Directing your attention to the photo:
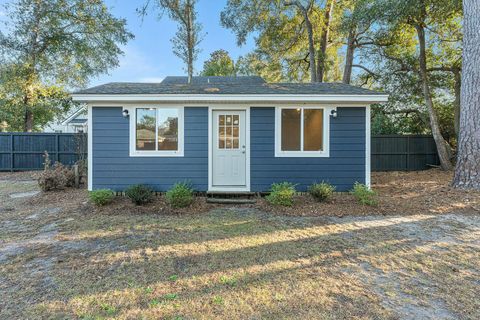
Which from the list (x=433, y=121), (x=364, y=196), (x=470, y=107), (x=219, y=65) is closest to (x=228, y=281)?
(x=364, y=196)

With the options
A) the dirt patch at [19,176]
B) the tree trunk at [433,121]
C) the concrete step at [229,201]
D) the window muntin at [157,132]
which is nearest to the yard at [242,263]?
the concrete step at [229,201]

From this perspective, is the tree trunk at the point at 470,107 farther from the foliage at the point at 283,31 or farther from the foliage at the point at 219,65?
the foliage at the point at 219,65

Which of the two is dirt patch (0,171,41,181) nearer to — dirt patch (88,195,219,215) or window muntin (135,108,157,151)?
window muntin (135,108,157,151)

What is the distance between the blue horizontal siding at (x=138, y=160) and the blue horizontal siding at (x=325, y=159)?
1338 millimetres

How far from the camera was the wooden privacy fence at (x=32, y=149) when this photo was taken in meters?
11.1

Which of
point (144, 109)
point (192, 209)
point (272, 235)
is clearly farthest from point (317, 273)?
point (144, 109)

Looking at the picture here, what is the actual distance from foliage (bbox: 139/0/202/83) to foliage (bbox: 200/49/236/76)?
1381 cm

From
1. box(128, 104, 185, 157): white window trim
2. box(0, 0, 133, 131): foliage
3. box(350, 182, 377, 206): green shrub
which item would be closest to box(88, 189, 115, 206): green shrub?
box(128, 104, 185, 157): white window trim

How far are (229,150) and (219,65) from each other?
20.5 meters

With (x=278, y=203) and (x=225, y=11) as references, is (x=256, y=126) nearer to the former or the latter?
(x=278, y=203)

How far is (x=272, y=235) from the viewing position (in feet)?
12.8

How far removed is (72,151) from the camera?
11211 millimetres

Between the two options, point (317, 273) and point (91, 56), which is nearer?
point (317, 273)

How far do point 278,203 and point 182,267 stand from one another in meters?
2.91
